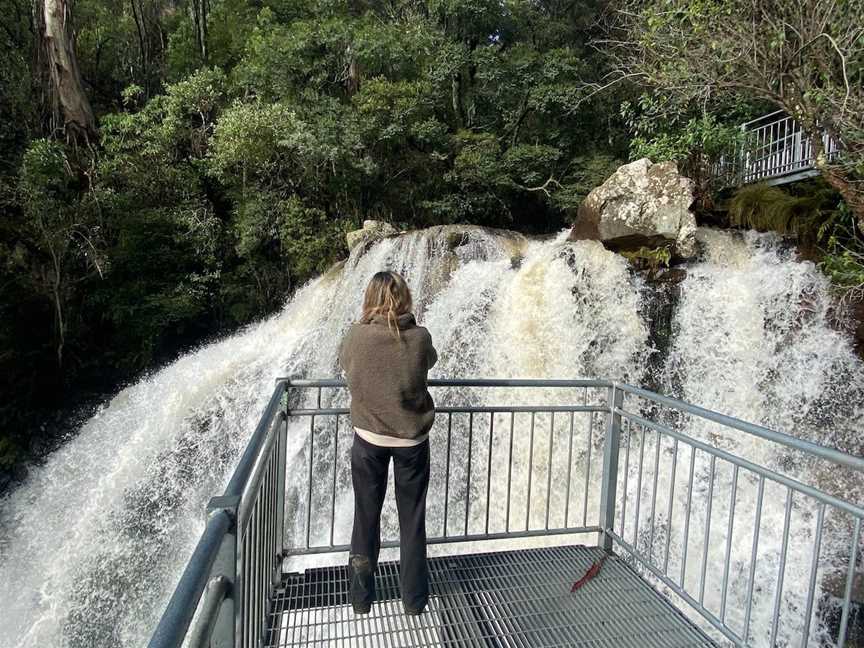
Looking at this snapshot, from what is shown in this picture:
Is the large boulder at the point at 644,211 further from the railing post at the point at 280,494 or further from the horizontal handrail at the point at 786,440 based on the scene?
the railing post at the point at 280,494

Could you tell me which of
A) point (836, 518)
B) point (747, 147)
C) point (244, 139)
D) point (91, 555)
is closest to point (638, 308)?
point (836, 518)

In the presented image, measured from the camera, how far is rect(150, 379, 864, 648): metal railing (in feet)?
6.39

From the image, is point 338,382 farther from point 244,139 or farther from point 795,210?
point 244,139

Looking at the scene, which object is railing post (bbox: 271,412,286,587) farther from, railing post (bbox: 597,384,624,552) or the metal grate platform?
railing post (bbox: 597,384,624,552)

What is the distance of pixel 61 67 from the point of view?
51.4 ft

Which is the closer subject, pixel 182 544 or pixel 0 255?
pixel 182 544

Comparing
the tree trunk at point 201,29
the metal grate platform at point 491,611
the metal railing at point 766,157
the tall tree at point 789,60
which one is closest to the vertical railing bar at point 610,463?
the metal grate platform at point 491,611

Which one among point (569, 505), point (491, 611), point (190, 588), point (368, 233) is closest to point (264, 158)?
point (368, 233)

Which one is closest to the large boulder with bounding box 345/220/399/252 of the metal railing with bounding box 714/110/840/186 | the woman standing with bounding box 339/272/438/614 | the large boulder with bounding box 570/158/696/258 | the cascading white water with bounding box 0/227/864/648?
the cascading white water with bounding box 0/227/864/648

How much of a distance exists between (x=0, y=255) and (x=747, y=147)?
1574 centimetres

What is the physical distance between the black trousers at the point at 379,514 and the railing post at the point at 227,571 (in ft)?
4.45

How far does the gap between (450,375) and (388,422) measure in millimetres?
6112

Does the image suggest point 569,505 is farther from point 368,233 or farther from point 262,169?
point 262,169

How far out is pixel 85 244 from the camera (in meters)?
13.4
